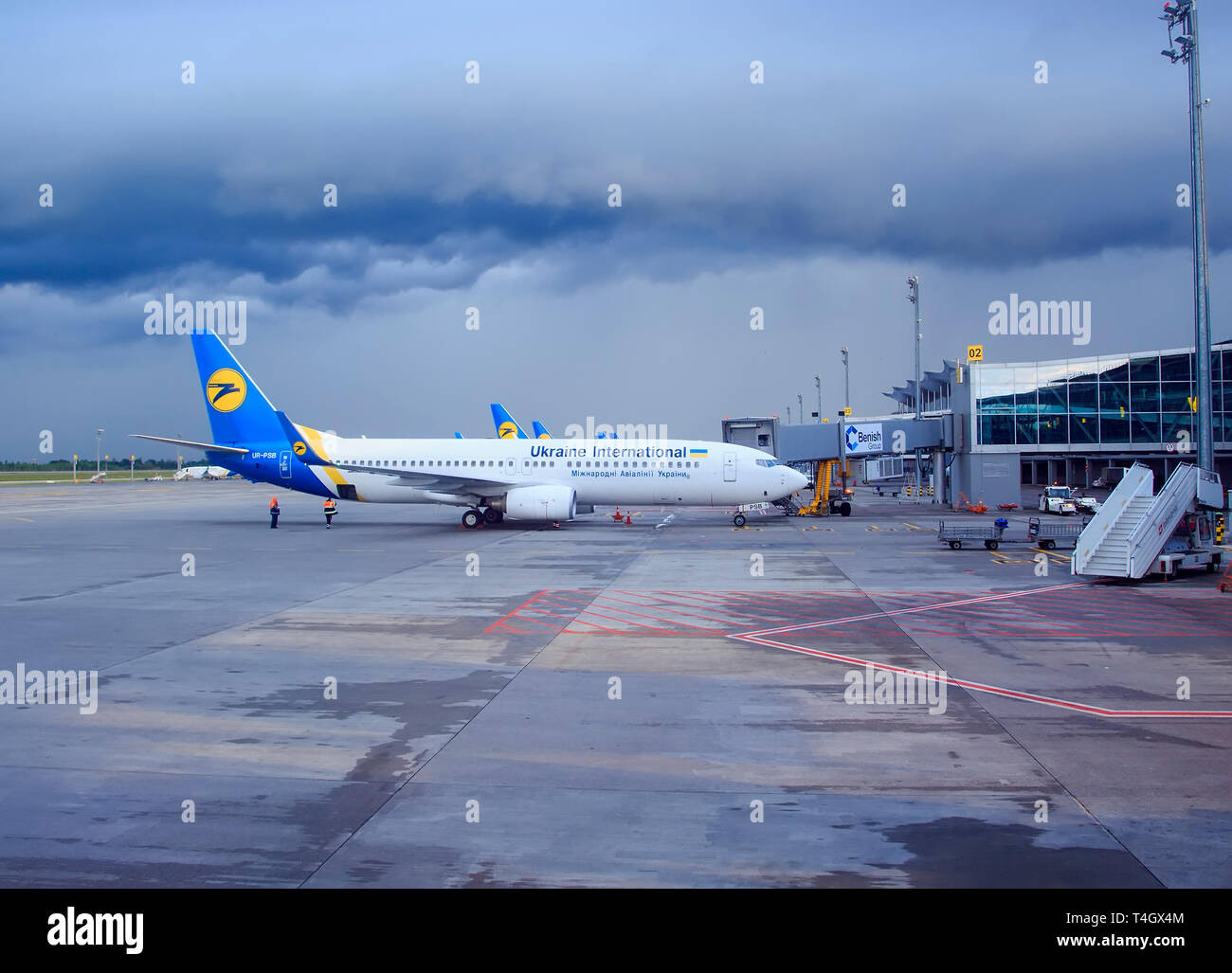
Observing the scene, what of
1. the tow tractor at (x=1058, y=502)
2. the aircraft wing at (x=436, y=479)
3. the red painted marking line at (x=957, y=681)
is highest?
the aircraft wing at (x=436, y=479)

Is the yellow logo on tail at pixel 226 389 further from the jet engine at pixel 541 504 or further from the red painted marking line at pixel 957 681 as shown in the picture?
the red painted marking line at pixel 957 681

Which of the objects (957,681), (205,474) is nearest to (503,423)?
(957,681)

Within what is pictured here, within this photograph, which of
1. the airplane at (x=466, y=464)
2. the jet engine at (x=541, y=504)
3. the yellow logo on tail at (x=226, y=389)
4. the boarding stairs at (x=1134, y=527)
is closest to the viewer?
the boarding stairs at (x=1134, y=527)

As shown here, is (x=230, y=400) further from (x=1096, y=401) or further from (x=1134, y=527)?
(x=1096, y=401)

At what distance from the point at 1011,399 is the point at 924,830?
1992 inches

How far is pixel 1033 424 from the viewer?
173ft

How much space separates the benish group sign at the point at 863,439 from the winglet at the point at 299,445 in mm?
28881

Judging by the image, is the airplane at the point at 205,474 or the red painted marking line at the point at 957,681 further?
the airplane at the point at 205,474

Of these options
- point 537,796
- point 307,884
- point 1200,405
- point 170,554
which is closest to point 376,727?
point 537,796

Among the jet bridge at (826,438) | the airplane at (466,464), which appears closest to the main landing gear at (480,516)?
the airplane at (466,464)

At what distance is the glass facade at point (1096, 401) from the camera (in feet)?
162

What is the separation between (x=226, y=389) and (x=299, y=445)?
454 centimetres
